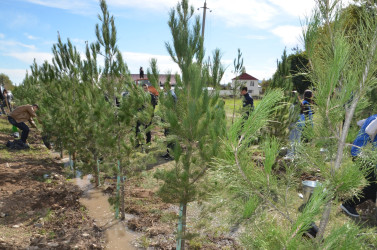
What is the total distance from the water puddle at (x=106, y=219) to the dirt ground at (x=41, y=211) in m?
0.14

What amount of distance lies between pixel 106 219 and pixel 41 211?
1.18 metres

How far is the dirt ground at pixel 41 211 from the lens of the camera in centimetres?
370

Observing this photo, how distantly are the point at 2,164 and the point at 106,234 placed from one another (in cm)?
453

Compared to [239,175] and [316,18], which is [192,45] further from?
[239,175]

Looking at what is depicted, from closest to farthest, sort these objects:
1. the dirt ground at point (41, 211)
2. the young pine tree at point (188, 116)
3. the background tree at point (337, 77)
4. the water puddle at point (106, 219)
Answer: the background tree at point (337, 77)
the young pine tree at point (188, 116)
the dirt ground at point (41, 211)
the water puddle at point (106, 219)

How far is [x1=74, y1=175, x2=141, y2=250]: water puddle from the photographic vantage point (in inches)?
154

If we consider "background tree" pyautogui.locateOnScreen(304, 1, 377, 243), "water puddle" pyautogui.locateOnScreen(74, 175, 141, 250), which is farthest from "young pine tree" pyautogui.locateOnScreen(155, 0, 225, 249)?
"water puddle" pyautogui.locateOnScreen(74, 175, 141, 250)

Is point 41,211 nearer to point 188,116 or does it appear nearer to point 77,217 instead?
point 77,217

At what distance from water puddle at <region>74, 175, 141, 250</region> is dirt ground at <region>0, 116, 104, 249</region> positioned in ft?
0.46

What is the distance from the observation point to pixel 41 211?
4.62 metres

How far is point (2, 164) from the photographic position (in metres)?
6.78

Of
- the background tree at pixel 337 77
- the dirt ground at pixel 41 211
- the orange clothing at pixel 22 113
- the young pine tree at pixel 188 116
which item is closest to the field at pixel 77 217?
the dirt ground at pixel 41 211

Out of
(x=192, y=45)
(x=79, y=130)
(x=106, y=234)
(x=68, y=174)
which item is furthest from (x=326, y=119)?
(x=68, y=174)

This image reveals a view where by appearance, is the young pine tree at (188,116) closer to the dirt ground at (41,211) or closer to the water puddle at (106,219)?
the water puddle at (106,219)
